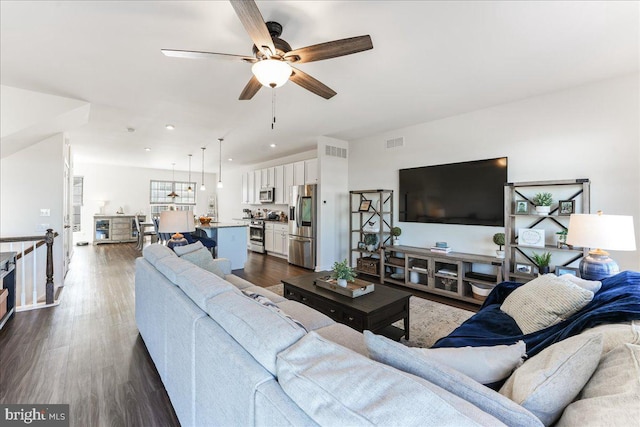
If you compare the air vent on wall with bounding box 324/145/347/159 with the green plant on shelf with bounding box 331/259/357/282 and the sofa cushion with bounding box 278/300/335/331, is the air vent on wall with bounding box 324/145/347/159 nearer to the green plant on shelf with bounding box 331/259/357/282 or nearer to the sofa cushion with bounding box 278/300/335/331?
the green plant on shelf with bounding box 331/259/357/282

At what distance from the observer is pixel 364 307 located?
2.23 m

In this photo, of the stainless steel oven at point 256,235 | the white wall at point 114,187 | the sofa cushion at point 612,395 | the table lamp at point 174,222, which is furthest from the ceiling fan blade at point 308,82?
the white wall at point 114,187

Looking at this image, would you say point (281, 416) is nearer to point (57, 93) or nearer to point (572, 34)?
point (572, 34)

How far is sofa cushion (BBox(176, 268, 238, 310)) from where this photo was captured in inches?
54.8

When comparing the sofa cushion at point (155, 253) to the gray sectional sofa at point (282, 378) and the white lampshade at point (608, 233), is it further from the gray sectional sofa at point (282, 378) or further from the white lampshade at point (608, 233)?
the white lampshade at point (608, 233)

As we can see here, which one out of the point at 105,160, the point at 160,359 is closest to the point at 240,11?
the point at 160,359

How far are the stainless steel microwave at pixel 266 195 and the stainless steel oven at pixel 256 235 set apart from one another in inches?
23.1

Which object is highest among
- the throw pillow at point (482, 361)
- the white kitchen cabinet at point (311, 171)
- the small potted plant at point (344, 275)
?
the white kitchen cabinet at point (311, 171)

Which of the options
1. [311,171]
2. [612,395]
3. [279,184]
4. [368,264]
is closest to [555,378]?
[612,395]

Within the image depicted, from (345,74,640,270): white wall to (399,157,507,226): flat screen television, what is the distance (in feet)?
0.40

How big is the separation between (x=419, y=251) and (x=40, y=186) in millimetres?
5747

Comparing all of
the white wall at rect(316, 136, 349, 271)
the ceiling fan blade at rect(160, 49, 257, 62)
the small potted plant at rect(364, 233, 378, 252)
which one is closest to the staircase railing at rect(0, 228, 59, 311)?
the ceiling fan blade at rect(160, 49, 257, 62)

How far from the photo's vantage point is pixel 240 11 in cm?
150

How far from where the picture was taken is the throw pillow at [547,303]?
1.60 meters
